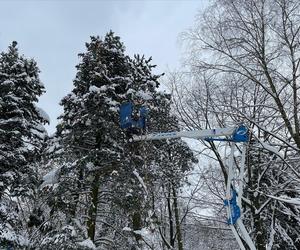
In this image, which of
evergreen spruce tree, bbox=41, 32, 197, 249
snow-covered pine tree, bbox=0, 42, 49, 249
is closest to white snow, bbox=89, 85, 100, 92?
evergreen spruce tree, bbox=41, 32, 197, 249

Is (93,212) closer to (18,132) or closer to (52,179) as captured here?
(52,179)

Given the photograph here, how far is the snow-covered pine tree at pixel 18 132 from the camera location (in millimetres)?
13008

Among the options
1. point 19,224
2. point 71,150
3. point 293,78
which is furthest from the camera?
point 19,224

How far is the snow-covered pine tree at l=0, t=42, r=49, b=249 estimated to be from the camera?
1301 centimetres

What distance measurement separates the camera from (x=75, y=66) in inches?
500

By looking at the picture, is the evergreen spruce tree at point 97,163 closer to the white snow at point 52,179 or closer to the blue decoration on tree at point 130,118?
the white snow at point 52,179

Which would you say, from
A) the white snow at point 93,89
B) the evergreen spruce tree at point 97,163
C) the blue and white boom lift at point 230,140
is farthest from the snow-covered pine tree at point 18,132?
the blue and white boom lift at point 230,140

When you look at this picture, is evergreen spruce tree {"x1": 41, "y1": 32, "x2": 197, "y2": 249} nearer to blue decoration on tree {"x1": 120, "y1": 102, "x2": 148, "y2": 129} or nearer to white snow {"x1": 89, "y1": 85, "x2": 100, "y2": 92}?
white snow {"x1": 89, "y1": 85, "x2": 100, "y2": 92}

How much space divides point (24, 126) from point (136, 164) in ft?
17.3

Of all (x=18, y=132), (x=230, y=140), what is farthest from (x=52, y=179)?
(x=230, y=140)

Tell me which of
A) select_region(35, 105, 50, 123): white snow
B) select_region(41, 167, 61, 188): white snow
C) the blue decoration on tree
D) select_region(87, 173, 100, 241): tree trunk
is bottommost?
select_region(87, 173, 100, 241): tree trunk

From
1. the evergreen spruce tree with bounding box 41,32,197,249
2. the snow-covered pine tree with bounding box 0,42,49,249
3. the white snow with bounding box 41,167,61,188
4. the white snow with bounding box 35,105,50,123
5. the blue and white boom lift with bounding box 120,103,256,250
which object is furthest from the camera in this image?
the white snow with bounding box 35,105,50,123

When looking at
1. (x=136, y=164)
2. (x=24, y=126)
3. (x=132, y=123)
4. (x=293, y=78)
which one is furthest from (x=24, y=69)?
(x=293, y=78)

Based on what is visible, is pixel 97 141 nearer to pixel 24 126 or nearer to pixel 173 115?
pixel 173 115
